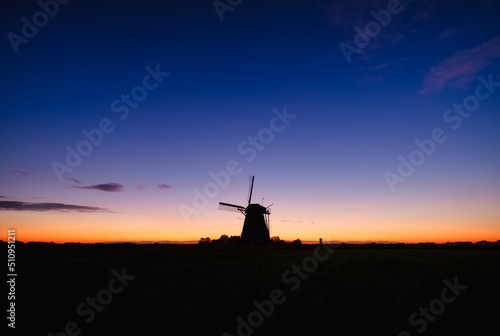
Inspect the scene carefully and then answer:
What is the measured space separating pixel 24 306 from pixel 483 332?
1444 centimetres

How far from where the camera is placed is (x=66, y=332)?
823 centimetres

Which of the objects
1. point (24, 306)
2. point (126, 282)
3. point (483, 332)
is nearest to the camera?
point (483, 332)

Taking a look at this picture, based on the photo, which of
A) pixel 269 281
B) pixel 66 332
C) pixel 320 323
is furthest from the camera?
pixel 269 281

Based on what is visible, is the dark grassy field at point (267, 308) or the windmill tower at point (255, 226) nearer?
the dark grassy field at point (267, 308)

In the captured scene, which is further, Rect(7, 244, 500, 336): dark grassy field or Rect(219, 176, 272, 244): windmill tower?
Rect(219, 176, 272, 244): windmill tower

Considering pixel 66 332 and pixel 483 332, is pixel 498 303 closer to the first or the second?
pixel 483 332

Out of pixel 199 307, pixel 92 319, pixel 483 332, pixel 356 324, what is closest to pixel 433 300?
pixel 483 332

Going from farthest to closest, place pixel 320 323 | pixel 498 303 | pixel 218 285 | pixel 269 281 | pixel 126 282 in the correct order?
1. pixel 126 282
2. pixel 269 281
3. pixel 218 285
4. pixel 498 303
5. pixel 320 323

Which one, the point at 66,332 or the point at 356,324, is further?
the point at 66,332

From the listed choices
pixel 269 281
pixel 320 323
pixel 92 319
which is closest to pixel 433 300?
pixel 320 323

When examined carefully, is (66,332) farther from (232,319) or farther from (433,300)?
(433,300)

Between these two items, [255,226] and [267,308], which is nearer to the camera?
[267,308]

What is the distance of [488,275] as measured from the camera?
15.1 meters

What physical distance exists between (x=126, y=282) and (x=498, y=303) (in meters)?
15.4
